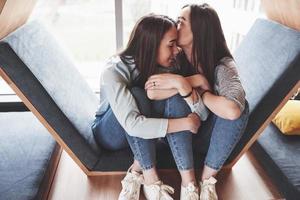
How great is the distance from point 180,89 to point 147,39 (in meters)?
0.23

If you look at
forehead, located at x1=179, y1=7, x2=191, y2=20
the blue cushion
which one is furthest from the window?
forehead, located at x1=179, y1=7, x2=191, y2=20

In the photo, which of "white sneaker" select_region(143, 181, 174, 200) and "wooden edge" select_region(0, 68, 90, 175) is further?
"white sneaker" select_region(143, 181, 174, 200)

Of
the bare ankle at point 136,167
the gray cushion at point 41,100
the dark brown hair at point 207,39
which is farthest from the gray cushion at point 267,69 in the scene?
the gray cushion at point 41,100

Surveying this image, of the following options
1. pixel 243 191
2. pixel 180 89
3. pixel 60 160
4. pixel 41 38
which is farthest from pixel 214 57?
pixel 60 160

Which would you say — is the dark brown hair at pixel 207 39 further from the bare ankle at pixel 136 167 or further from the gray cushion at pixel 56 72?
the gray cushion at pixel 56 72

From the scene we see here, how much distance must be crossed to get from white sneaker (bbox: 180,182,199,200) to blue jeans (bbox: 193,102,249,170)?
0.12 meters

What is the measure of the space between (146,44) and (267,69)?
0.58m

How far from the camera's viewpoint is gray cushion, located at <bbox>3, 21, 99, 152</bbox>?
51.8 inches

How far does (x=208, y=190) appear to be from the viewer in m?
1.34

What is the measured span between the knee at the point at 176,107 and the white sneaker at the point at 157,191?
0.30m

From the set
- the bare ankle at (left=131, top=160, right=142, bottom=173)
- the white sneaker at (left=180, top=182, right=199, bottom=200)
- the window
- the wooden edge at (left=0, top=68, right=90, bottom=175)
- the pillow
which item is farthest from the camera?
the window

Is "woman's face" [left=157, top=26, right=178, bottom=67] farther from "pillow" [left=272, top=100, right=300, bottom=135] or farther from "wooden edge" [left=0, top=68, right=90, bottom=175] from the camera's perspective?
"pillow" [left=272, top=100, right=300, bottom=135]

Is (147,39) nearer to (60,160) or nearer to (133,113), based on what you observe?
(133,113)

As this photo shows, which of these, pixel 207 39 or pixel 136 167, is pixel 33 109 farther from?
pixel 207 39
